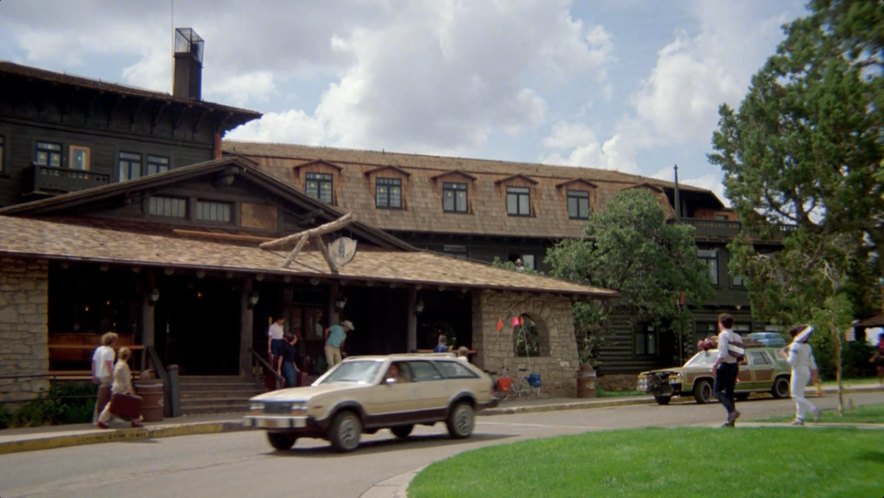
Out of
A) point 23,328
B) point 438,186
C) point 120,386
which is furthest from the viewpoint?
point 438,186

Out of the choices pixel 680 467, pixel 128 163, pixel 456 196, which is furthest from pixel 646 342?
pixel 680 467


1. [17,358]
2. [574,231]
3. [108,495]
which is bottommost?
[108,495]

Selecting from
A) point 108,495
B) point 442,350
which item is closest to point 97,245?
point 442,350

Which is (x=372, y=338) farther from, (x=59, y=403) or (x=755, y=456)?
(x=755, y=456)

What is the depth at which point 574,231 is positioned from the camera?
46.7 meters

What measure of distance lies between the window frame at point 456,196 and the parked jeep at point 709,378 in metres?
18.2

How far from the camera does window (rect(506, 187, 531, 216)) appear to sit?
4634 cm

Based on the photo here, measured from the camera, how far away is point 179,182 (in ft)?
90.8

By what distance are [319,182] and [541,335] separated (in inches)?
624

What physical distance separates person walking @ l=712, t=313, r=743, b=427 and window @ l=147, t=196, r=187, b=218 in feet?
58.3

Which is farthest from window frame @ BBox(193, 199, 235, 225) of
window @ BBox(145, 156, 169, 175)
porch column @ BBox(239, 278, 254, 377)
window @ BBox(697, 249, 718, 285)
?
window @ BBox(697, 249, 718, 285)

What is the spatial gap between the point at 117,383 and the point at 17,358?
3620 millimetres

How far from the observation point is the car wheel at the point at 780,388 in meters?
28.1

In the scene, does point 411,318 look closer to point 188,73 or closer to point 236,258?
point 236,258
